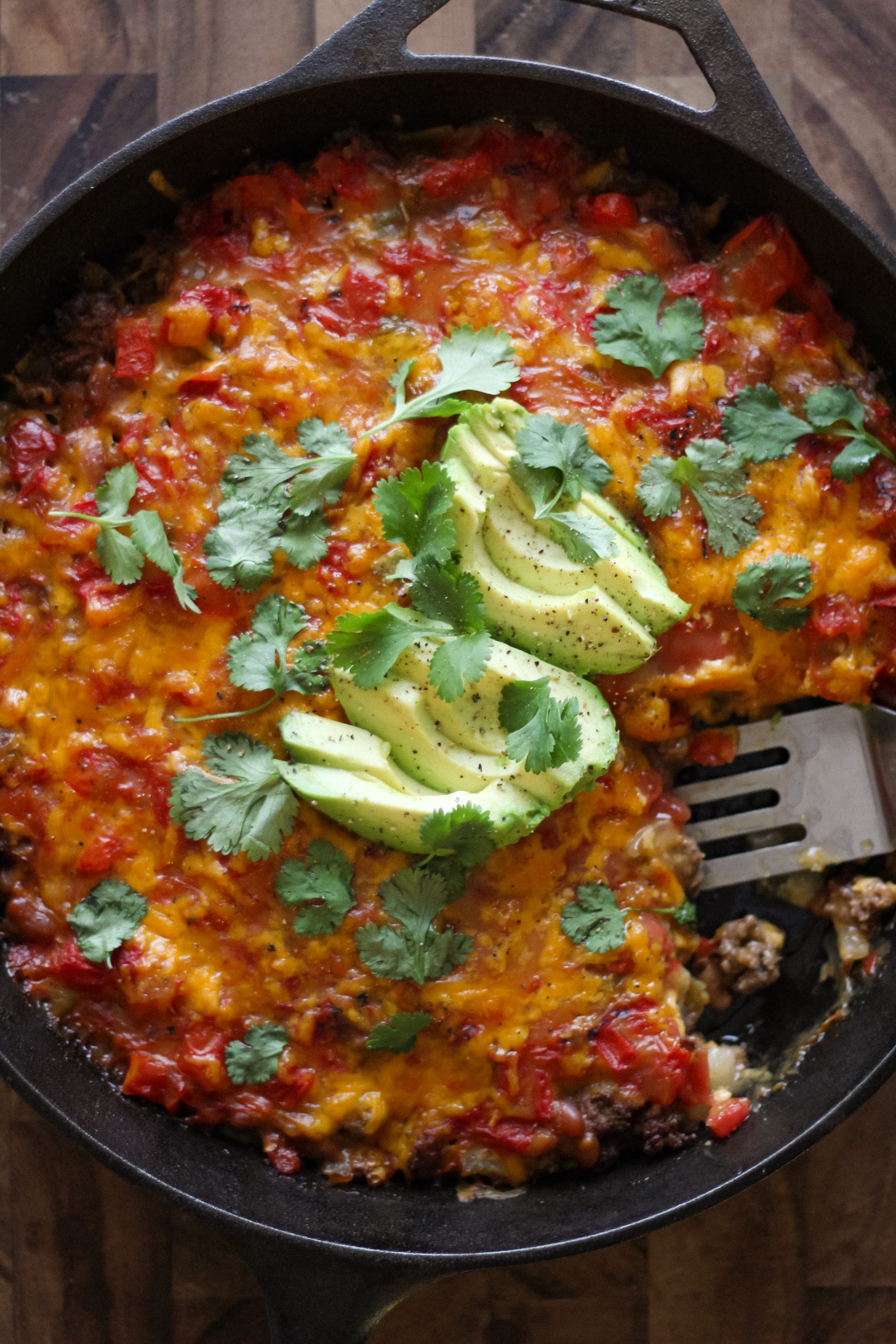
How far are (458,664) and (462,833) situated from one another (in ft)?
1.47

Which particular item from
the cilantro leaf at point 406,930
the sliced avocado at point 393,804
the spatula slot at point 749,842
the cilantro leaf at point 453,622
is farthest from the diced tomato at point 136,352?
the spatula slot at point 749,842

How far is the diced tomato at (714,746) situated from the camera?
3617mm

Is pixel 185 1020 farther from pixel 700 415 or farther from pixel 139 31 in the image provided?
pixel 139 31

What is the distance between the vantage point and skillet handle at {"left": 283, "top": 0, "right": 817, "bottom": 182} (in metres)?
3.13

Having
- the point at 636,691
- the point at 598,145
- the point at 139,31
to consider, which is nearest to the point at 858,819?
the point at 636,691

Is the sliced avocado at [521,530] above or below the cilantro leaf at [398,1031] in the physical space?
above

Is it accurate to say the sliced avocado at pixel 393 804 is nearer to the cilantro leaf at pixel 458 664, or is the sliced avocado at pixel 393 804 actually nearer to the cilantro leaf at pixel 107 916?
the cilantro leaf at pixel 458 664

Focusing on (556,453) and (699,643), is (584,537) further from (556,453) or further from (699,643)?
(699,643)

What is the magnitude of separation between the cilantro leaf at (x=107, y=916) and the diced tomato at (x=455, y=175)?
7.21 feet

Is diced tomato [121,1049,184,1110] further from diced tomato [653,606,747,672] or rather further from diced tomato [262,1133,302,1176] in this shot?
diced tomato [653,606,747,672]

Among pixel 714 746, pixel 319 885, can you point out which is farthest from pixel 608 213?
pixel 319 885

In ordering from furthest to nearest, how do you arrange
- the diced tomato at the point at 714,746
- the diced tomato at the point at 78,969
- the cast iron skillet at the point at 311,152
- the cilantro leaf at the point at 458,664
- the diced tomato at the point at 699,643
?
the diced tomato at the point at 714,746 → the diced tomato at the point at 699,643 → the diced tomato at the point at 78,969 → the cast iron skillet at the point at 311,152 → the cilantro leaf at the point at 458,664

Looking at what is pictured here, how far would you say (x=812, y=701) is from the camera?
3668 mm

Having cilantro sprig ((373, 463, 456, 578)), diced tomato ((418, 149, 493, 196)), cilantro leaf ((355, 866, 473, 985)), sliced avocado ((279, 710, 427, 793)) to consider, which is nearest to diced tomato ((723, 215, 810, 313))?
diced tomato ((418, 149, 493, 196))
